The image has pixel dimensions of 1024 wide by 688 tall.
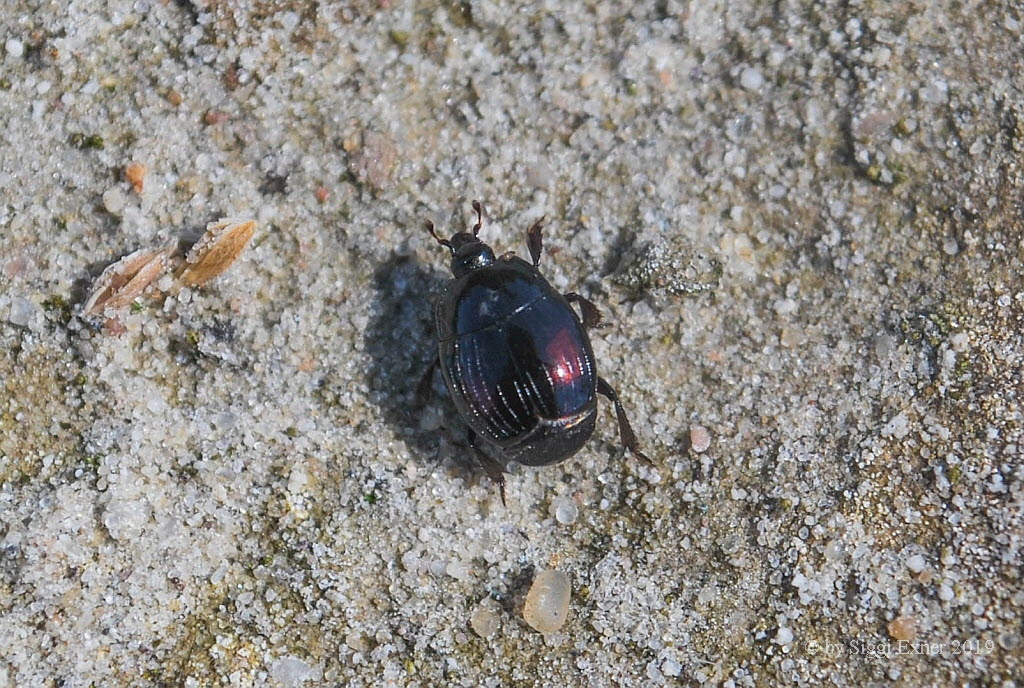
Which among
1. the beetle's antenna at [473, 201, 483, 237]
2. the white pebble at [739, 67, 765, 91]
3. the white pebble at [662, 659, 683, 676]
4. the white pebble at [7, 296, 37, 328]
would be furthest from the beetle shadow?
the white pebble at [739, 67, 765, 91]

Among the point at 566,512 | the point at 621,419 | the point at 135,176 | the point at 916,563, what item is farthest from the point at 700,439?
the point at 135,176

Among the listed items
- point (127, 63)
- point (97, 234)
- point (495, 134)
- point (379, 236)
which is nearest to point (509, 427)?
point (379, 236)

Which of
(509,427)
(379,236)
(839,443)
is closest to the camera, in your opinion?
(509,427)

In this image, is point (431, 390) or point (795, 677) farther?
point (431, 390)

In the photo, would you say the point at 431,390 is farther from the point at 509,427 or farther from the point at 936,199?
the point at 936,199

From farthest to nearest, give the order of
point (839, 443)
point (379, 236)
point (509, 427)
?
1. point (379, 236)
2. point (839, 443)
3. point (509, 427)

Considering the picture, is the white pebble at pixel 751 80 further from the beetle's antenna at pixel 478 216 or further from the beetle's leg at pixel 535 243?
the beetle's antenna at pixel 478 216

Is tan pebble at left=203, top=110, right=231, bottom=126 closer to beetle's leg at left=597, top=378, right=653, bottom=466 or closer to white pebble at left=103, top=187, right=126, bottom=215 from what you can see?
white pebble at left=103, top=187, right=126, bottom=215
